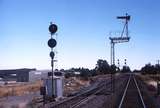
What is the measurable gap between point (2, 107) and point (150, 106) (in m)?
10.8

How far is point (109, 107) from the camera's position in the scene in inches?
1108

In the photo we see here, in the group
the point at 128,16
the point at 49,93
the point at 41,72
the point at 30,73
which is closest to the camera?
the point at 49,93

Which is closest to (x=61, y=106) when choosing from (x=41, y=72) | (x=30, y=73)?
(x=30, y=73)

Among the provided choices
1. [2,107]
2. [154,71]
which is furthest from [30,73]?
[2,107]

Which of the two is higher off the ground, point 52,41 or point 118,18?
point 118,18

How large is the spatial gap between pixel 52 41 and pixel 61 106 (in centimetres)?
585

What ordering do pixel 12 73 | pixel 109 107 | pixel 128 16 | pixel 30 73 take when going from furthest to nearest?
pixel 12 73, pixel 30 73, pixel 128 16, pixel 109 107

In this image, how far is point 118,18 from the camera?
45500mm

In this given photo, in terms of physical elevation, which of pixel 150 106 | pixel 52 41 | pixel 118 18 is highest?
pixel 118 18

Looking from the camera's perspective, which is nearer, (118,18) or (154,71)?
(118,18)

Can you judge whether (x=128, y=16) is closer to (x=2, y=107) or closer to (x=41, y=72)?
(x=2, y=107)

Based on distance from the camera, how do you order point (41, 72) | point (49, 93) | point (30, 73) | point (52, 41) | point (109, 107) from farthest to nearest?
1. point (41, 72)
2. point (30, 73)
3. point (49, 93)
4. point (109, 107)
5. point (52, 41)

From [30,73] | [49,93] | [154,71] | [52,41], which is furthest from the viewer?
[154,71]

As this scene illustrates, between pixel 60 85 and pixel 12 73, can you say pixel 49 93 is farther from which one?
pixel 12 73
